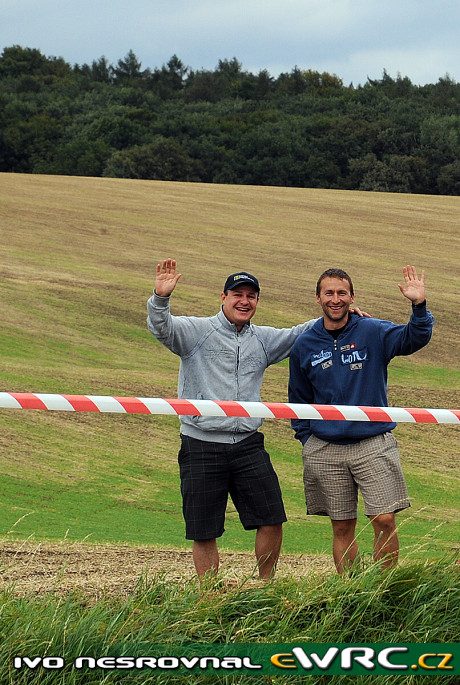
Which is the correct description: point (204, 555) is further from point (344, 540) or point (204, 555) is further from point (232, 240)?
point (232, 240)

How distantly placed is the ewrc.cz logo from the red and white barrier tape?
130cm

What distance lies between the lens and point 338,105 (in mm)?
68812

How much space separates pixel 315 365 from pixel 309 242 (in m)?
25.7

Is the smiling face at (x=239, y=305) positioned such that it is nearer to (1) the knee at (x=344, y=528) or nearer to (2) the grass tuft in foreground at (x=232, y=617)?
(1) the knee at (x=344, y=528)

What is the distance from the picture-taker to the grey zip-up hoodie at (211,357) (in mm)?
5277

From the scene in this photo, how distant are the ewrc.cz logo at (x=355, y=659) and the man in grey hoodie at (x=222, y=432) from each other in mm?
1087

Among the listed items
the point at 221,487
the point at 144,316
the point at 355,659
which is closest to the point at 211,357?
the point at 221,487

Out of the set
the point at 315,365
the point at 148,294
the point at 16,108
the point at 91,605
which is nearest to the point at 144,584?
the point at 91,605

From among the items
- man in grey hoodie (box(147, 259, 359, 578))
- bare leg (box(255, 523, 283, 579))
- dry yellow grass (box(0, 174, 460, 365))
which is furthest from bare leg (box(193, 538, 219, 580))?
dry yellow grass (box(0, 174, 460, 365))

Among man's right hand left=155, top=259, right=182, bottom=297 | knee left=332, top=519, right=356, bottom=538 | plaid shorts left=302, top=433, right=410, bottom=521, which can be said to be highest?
man's right hand left=155, top=259, right=182, bottom=297

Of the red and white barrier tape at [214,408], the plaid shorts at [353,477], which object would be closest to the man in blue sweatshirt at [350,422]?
the plaid shorts at [353,477]

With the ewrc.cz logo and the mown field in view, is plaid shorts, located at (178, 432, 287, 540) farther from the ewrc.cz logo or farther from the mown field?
the ewrc.cz logo

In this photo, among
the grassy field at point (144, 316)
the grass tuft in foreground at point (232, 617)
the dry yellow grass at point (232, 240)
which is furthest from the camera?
the dry yellow grass at point (232, 240)

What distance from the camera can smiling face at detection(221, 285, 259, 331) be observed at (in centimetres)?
538
